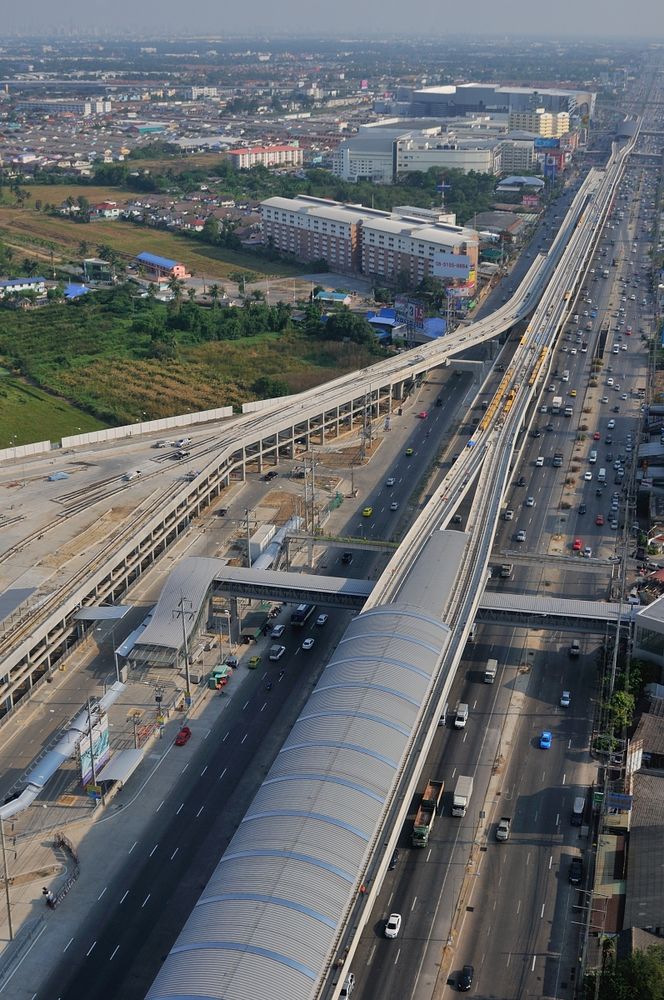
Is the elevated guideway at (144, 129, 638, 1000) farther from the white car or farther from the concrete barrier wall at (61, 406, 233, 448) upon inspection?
the concrete barrier wall at (61, 406, 233, 448)

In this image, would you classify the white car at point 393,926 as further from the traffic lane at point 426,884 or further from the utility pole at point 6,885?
the utility pole at point 6,885

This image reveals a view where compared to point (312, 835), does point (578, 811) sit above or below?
above

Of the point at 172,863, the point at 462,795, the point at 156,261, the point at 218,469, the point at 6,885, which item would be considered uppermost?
the point at 156,261

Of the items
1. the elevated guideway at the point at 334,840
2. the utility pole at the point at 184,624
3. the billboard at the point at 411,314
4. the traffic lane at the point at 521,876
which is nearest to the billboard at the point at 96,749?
the utility pole at the point at 184,624

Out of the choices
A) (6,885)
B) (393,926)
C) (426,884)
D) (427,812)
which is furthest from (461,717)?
(6,885)

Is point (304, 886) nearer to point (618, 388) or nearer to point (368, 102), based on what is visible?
point (618, 388)

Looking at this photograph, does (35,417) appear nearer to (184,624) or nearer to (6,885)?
(184,624)

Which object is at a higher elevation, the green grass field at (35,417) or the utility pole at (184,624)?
the green grass field at (35,417)
